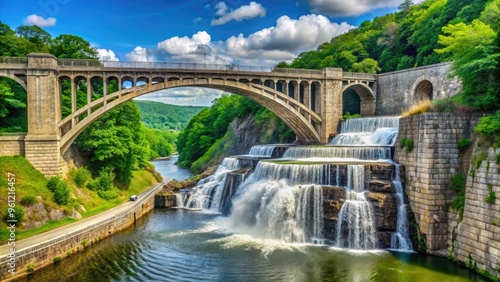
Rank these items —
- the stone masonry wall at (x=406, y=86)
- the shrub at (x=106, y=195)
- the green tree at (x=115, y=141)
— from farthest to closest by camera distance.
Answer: the stone masonry wall at (x=406, y=86), the green tree at (x=115, y=141), the shrub at (x=106, y=195)

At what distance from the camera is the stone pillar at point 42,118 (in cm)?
2341

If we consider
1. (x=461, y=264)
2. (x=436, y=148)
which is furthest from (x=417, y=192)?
(x=461, y=264)

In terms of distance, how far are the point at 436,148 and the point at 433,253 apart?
4.70m

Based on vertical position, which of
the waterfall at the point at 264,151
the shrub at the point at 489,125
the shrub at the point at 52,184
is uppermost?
the shrub at the point at 489,125

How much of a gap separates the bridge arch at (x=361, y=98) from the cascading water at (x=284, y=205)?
617 inches

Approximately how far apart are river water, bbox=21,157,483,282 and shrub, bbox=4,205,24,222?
3723 millimetres

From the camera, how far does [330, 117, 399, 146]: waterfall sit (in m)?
25.0

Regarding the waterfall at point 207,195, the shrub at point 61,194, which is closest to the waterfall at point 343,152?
the waterfall at point 207,195

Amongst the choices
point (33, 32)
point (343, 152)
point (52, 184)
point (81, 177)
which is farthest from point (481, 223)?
point (33, 32)

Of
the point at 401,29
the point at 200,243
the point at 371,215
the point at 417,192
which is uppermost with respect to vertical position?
the point at 401,29

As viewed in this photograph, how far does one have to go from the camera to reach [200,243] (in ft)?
61.2

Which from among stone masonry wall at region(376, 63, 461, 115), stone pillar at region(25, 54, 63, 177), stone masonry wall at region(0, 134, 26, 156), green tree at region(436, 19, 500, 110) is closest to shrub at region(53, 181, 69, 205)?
stone pillar at region(25, 54, 63, 177)

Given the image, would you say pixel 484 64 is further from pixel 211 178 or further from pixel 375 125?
pixel 211 178

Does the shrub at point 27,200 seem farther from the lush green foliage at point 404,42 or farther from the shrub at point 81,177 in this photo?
the lush green foliage at point 404,42
